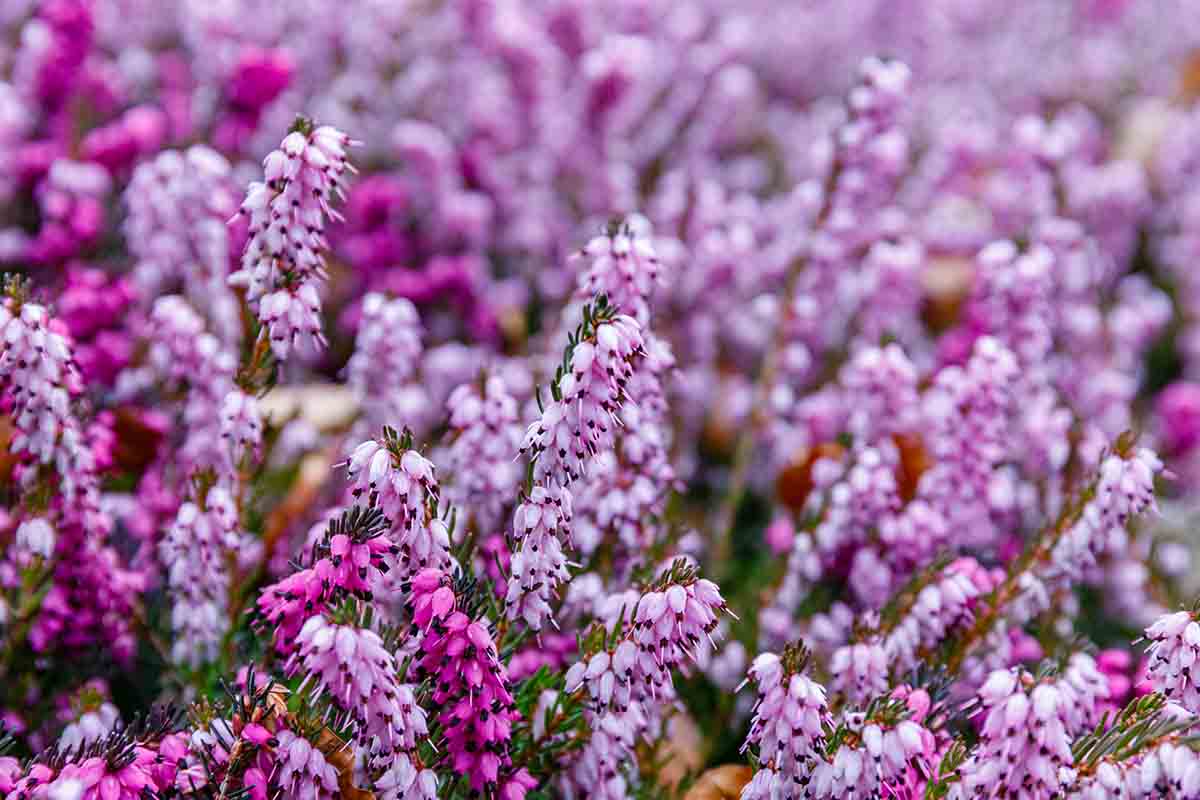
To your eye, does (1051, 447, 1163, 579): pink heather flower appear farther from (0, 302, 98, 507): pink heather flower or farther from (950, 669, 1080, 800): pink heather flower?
(0, 302, 98, 507): pink heather flower

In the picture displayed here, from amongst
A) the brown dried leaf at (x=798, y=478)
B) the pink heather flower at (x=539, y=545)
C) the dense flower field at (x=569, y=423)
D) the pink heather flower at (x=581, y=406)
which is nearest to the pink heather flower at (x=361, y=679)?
the dense flower field at (x=569, y=423)

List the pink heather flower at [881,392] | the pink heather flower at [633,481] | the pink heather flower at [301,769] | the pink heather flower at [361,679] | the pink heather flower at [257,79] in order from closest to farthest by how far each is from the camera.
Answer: the pink heather flower at [361,679] < the pink heather flower at [301,769] < the pink heather flower at [633,481] < the pink heather flower at [881,392] < the pink heather flower at [257,79]

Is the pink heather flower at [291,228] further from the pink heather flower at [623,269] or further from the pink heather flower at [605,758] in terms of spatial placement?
the pink heather flower at [605,758]

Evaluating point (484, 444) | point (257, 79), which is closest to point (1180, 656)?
point (484, 444)

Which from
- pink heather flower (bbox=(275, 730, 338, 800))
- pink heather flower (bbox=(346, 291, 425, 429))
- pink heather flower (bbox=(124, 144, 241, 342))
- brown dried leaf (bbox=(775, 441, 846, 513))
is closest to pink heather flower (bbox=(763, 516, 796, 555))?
brown dried leaf (bbox=(775, 441, 846, 513))

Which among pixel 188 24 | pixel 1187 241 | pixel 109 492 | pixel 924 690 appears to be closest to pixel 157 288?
pixel 109 492

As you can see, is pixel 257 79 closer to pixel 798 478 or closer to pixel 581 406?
pixel 798 478

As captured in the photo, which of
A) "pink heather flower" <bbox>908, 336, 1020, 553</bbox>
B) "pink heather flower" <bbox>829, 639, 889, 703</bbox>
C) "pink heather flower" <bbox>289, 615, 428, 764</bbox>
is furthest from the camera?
"pink heather flower" <bbox>908, 336, 1020, 553</bbox>
